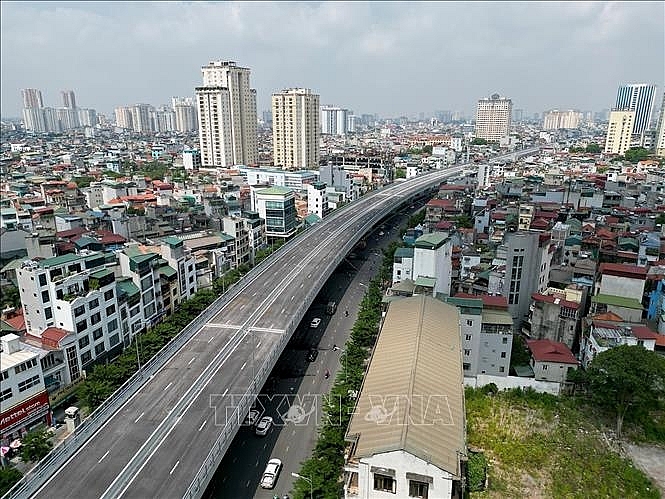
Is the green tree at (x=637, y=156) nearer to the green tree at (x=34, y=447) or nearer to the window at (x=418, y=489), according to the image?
the window at (x=418, y=489)

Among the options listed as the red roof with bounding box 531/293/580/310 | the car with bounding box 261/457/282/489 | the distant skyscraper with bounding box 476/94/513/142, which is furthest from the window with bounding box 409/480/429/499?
the distant skyscraper with bounding box 476/94/513/142

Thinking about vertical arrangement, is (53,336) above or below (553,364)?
above

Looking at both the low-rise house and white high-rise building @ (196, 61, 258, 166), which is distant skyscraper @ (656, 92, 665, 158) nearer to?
white high-rise building @ (196, 61, 258, 166)

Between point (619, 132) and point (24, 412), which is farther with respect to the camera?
point (619, 132)

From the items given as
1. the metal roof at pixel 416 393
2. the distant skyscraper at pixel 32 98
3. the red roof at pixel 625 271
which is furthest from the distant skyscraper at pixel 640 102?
the distant skyscraper at pixel 32 98

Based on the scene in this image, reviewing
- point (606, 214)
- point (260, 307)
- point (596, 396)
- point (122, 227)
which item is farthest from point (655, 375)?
point (122, 227)

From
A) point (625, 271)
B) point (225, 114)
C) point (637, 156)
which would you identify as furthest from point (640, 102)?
point (625, 271)

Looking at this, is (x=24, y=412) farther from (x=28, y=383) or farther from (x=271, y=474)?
(x=271, y=474)
